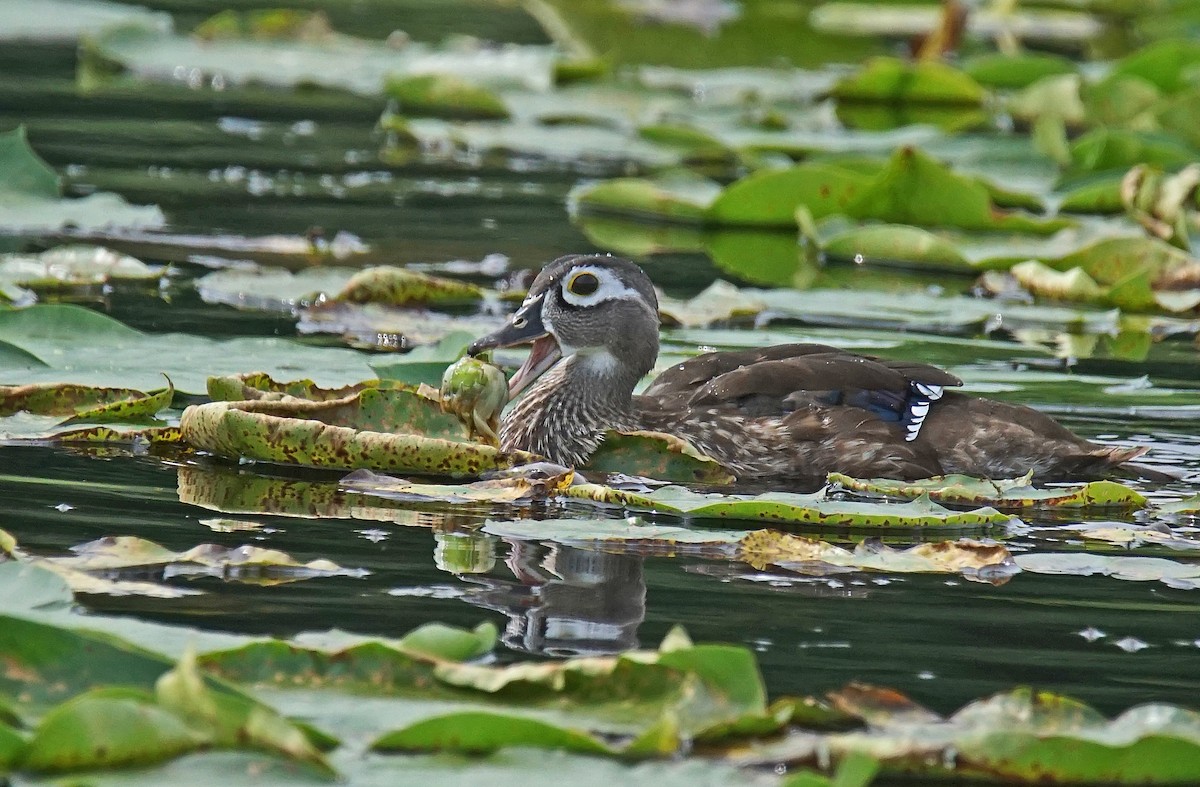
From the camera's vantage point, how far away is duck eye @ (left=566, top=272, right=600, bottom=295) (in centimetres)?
817

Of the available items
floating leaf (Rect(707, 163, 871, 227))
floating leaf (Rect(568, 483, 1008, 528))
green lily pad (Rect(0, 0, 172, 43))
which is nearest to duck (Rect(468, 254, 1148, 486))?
floating leaf (Rect(568, 483, 1008, 528))

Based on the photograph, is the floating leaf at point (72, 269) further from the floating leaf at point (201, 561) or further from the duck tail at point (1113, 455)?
the duck tail at point (1113, 455)

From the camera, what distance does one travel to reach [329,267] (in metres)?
11.2

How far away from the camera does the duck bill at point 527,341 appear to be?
7953mm

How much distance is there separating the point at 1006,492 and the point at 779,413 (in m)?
1.20

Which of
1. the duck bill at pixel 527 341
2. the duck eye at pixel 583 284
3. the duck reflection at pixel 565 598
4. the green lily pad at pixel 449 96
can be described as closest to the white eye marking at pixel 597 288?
the duck eye at pixel 583 284

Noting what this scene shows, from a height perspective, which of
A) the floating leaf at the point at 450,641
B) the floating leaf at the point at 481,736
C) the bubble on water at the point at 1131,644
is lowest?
the floating leaf at the point at 481,736

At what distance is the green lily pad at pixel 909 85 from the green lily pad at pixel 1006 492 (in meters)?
10.6

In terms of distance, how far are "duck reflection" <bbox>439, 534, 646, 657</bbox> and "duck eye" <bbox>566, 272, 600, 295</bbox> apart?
6.40ft

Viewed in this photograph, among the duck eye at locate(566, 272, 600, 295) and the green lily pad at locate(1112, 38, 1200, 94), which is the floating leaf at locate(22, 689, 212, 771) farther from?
the green lily pad at locate(1112, 38, 1200, 94)

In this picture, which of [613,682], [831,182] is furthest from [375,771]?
[831,182]

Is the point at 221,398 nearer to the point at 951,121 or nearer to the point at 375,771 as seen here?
the point at 375,771

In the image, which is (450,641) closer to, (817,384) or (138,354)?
(817,384)

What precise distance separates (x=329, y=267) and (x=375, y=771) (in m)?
7.26
